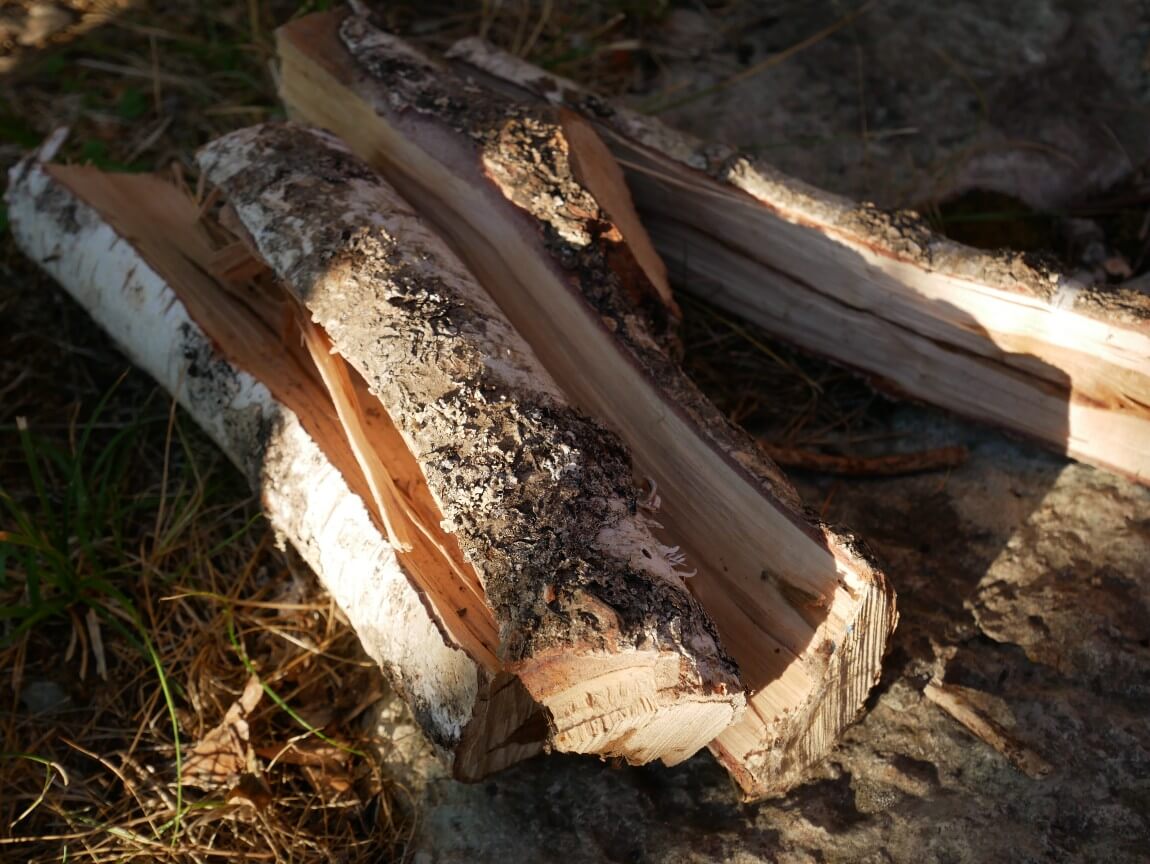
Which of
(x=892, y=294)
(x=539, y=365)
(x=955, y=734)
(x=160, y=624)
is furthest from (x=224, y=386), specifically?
(x=955, y=734)

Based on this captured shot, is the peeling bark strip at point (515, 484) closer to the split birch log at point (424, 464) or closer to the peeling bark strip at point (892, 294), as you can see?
the split birch log at point (424, 464)

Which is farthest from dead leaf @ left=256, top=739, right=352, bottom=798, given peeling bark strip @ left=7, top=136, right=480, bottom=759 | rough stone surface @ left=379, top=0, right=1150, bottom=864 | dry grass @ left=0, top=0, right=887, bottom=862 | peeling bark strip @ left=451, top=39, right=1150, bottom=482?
peeling bark strip @ left=451, top=39, right=1150, bottom=482

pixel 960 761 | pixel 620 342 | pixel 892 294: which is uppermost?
pixel 620 342

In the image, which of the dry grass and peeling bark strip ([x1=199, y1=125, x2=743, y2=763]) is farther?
the dry grass

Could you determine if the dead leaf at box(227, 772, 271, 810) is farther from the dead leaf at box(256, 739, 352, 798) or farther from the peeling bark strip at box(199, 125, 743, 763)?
the peeling bark strip at box(199, 125, 743, 763)

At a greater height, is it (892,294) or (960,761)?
(892,294)

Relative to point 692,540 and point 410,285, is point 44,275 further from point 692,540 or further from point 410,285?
point 692,540

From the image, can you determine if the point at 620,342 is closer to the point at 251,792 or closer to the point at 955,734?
the point at 955,734

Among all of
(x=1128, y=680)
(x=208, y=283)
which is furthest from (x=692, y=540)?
(x=208, y=283)

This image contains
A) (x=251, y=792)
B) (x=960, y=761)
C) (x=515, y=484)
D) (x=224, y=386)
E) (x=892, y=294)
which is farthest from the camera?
(x=892, y=294)

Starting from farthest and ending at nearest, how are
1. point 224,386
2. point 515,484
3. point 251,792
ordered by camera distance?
point 224,386 < point 251,792 < point 515,484
